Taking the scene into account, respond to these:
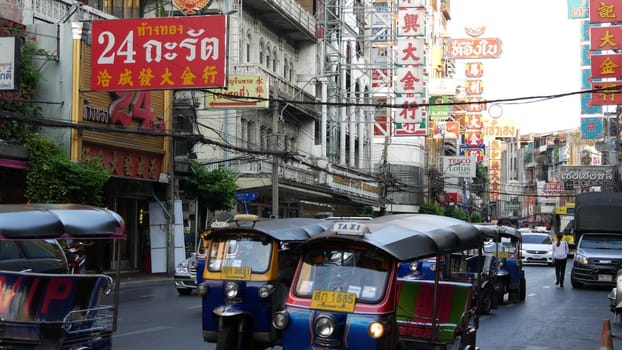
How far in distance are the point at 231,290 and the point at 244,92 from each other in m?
23.2

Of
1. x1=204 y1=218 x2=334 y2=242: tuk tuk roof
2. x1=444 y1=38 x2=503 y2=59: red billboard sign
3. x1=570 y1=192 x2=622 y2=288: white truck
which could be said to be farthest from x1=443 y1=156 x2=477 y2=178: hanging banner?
x1=204 y1=218 x2=334 y2=242: tuk tuk roof

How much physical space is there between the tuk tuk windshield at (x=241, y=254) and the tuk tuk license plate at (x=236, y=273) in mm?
51

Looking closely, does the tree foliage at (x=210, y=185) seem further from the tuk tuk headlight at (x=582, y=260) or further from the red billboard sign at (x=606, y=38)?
the red billboard sign at (x=606, y=38)

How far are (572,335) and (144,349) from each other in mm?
7845

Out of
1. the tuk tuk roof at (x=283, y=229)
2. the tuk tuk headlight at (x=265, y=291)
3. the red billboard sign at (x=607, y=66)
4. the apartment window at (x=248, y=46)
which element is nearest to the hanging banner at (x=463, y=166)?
the apartment window at (x=248, y=46)

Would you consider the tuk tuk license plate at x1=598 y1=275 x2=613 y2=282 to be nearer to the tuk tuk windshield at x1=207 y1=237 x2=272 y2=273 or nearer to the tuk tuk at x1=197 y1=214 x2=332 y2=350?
the tuk tuk at x1=197 y1=214 x2=332 y2=350

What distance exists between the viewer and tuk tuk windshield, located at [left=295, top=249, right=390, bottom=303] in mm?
8805

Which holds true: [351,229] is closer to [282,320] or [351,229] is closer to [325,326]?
[325,326]

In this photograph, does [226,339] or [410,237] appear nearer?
[410,237]

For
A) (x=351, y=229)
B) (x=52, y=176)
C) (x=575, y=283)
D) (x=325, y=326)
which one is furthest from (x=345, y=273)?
(x=575, y=283)

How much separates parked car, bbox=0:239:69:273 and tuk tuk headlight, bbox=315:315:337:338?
624cm

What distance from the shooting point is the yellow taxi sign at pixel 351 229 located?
878cm

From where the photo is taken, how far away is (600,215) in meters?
32.2

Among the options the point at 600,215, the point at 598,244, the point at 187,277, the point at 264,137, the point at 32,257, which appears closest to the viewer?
the point at 32,257
